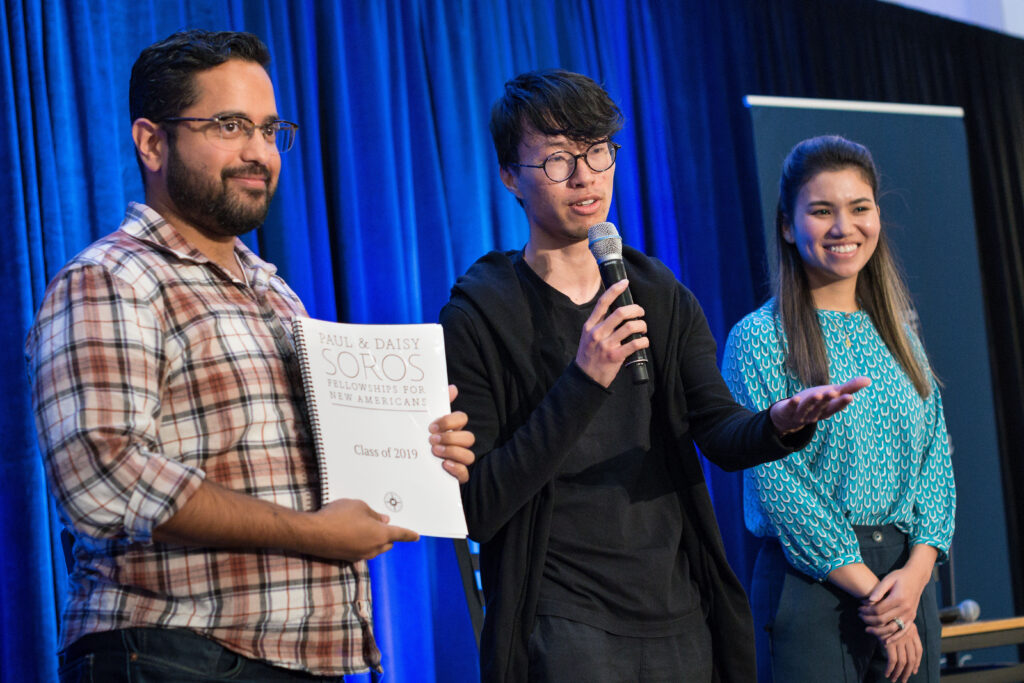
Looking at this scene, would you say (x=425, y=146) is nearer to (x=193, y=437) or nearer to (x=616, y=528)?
(x=616, y=528)

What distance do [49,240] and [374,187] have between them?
1100mm

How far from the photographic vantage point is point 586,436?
188 centimetres

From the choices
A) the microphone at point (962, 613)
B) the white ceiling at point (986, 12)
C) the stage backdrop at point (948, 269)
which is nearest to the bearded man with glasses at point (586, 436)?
the microphone at point (962, 613)

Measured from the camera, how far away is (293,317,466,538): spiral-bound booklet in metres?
1.42

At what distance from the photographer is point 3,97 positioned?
9.10 feet

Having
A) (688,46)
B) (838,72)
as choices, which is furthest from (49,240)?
(838,72)

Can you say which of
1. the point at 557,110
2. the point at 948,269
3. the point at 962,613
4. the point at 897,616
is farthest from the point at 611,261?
the point at 948,269

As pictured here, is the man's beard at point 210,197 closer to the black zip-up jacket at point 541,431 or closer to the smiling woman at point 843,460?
the black zip-up jacket at point 541,431

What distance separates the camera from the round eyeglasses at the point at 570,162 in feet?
6.54

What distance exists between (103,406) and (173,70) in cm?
57

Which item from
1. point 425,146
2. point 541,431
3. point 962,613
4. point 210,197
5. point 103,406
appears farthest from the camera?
point 425,146

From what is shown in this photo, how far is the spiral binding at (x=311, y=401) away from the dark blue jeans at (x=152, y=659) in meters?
0.24

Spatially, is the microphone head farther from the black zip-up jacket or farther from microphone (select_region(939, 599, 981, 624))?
microphone (select_region(939, 599, 981, 624))

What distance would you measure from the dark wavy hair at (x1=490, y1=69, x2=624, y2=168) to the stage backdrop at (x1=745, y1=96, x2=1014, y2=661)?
7.37 feet
